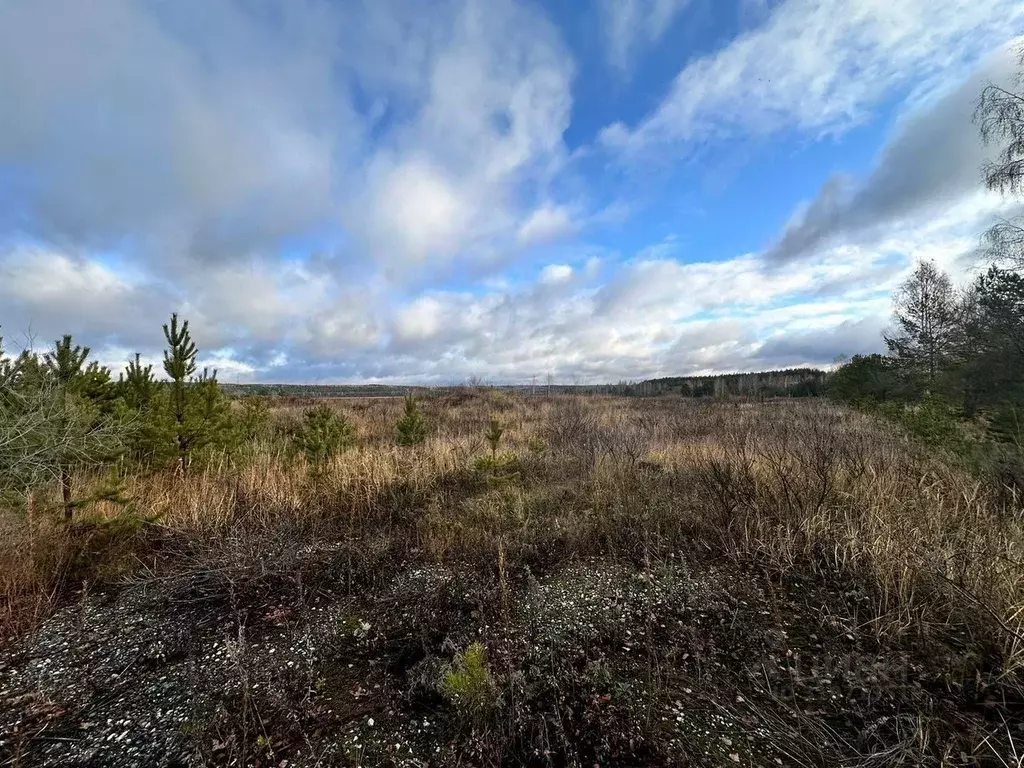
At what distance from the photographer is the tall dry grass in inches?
132

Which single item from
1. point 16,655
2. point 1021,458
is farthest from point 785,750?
point 1021,458

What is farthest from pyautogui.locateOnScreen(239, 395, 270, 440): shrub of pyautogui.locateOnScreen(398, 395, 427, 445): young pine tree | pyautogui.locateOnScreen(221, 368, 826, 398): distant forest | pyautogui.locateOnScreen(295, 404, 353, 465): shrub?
pyautogui.locateOnScreen(221, 368, 826, 398): distant forest

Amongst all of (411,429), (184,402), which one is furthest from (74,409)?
(411,429)

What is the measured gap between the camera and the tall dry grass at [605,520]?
11.0 feet

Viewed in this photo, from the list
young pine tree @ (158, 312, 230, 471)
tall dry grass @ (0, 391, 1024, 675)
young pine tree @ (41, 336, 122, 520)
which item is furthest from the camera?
young pine tree @ (158, 312, 230, 471)

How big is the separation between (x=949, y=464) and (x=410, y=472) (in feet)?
27.6

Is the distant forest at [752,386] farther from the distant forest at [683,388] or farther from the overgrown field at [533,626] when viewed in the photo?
the overgrown field at [533,626]

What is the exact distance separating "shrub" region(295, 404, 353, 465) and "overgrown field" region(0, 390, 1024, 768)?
5.56 ft

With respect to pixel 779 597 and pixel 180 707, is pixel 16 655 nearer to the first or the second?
pixel 180 707

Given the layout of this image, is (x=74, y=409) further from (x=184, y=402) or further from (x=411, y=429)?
(x=411, y=429)

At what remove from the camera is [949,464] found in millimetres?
5914

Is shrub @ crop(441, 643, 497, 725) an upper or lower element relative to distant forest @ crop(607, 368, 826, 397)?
lower

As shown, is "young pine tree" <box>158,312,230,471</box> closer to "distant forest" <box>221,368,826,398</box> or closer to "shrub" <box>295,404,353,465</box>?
"shrub" <box>295,404,353,465</box>

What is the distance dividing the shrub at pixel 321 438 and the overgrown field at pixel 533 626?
1.69 meters
